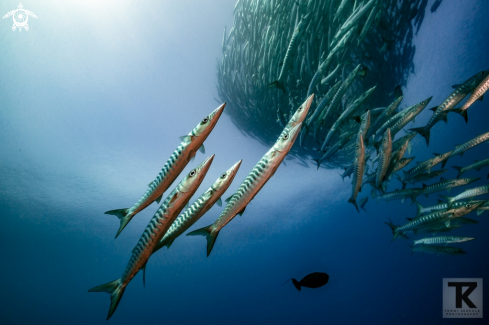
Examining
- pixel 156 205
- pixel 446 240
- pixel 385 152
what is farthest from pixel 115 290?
pixel 156 205

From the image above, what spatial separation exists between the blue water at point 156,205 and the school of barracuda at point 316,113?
1687 millimetres

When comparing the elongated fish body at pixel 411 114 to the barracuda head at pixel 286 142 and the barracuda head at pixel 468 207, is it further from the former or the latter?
the barracuda head at pixel 286 142

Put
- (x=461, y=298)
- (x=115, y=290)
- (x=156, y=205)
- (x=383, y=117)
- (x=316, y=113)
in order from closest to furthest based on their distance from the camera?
(x=115, y=290)
(x=383, y=117)
(x=316, y=113)
(x=461, y=298)
(x=156, y=205)

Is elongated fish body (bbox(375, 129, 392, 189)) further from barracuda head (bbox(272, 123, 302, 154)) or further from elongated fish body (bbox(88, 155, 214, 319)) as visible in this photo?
elongated fish body (bbox(88, 155, 214, 319))

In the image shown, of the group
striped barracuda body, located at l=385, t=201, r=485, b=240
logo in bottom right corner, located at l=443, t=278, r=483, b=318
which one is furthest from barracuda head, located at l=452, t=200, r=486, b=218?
logo in bottom right corner, located at l=443, t=278, r=483, b=318

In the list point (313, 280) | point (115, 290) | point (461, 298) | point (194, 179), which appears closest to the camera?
point (194, 179)

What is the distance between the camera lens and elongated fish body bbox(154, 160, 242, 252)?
1.53 meters

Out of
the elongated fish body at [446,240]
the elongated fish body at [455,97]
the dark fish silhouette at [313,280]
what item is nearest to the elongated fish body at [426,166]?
the elongated fish body at [455,97]

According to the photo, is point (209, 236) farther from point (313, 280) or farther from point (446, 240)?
point (446, 240)

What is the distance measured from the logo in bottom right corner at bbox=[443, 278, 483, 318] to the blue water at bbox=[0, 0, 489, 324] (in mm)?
5907

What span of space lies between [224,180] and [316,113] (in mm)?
2919

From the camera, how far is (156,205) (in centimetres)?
1675

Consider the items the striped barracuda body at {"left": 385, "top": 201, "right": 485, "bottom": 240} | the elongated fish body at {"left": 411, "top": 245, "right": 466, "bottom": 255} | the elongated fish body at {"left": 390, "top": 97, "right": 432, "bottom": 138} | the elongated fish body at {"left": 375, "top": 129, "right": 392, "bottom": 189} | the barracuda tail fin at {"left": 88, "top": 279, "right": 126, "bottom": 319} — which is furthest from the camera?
the elongated fish body at {"left": 411, "top": 245, "right": 466, "bottom": 255}

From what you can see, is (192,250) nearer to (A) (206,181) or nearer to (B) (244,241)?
(B) (244,241)
